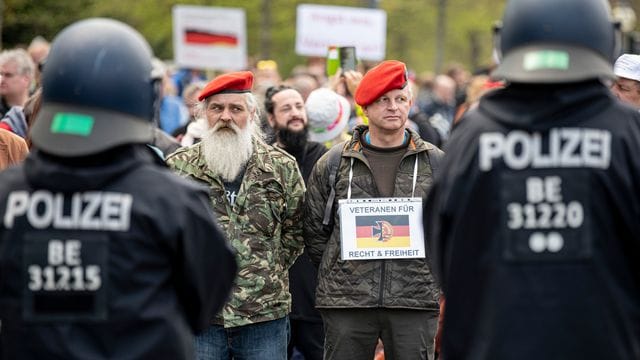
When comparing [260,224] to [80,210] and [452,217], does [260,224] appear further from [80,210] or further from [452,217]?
[80,210]

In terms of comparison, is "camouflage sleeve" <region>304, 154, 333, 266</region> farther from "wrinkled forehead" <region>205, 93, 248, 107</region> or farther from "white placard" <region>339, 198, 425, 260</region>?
"wrinkled forehead" <region>205, 93, 248, 107</region>

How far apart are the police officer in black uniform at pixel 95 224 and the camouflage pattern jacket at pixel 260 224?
285 cm

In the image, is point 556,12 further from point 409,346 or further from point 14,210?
point 409,346

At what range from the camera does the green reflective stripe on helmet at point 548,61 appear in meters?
4.24

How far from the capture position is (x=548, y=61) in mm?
4250

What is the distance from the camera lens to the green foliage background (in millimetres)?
24906

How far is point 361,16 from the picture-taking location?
1812cm

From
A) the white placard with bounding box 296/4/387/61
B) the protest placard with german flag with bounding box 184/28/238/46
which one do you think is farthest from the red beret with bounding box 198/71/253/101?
the protest placard with german flag with bounding box 184/28/238/46

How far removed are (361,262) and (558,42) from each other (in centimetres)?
335

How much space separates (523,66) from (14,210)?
1.81m

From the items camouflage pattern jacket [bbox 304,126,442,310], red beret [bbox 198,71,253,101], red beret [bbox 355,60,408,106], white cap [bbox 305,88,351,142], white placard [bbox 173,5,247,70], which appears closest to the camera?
camouflage pattern jacket [bbox 304,126,442,310]

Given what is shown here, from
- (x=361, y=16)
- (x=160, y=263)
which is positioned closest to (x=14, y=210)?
(x=160, y=263)

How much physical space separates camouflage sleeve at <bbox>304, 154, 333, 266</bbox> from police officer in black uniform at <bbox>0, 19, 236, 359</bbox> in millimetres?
3247

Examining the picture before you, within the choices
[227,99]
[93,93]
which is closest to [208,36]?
[227,99]
